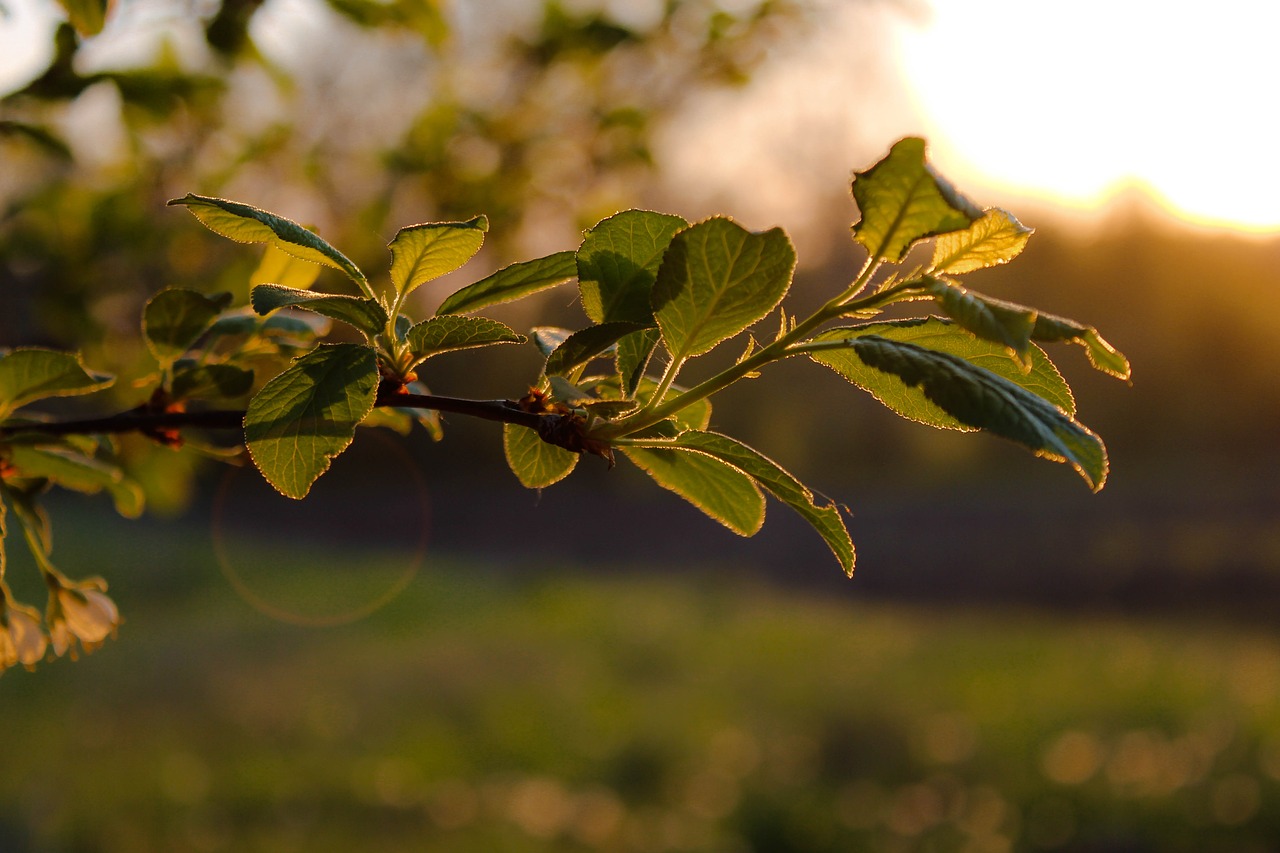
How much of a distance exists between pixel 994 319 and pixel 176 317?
0.40m

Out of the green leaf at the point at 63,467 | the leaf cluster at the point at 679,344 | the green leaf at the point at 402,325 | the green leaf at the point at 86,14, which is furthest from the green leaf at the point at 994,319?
the green leaf at the point at 86,14

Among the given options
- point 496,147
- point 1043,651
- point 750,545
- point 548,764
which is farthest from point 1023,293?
point 496,147

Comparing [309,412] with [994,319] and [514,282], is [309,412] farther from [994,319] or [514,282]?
Result: [994,319]

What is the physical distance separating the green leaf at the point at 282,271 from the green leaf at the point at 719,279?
285 mm

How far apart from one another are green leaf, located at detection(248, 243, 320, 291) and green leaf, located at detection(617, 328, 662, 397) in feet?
0.79

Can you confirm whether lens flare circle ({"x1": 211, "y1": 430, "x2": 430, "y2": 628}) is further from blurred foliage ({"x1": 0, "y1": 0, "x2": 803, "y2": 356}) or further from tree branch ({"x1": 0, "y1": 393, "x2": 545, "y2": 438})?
tree branch ({"x1": 0, "y1": 393, "x2": 545, "y2": 438})

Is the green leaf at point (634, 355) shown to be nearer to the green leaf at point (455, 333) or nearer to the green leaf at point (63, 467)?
the green leaf at point (455, 333)

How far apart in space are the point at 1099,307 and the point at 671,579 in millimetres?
5709

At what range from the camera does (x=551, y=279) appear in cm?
46

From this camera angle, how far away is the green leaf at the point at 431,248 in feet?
1.43

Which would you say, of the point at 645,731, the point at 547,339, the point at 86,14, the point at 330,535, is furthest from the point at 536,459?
the point at 330,535

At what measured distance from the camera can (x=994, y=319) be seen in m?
0.35

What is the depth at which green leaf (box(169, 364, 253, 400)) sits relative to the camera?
554mm

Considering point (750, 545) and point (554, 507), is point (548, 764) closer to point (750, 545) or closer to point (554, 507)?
point (750, 545)
